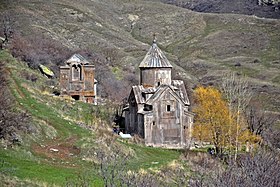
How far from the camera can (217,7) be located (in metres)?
182

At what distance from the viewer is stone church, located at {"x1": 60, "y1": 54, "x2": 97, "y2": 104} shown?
35125 millimetres

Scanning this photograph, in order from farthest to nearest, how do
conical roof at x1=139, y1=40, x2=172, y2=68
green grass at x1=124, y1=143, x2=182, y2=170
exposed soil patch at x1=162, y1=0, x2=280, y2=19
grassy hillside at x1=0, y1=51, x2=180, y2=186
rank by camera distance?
1. exposed soil patch at x1=162, y1=0, x2=280, y2=19
2. conical roof at x1=139, y1=40, x2=172, y2=68
3. green grass at x1=124, y1=143, x2=182, y2=170
4. grassy hillside at x1=0, y1=51, x2=180, y2=186

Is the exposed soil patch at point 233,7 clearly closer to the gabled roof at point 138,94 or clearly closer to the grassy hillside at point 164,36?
the grassy hillside at point 164,36

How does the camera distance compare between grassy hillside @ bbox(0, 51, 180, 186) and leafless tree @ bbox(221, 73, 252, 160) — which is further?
leafless tree @ bbox(221, 73, 252, 160)

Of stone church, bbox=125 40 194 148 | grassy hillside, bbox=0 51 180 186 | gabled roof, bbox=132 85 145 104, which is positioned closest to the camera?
grassy hillside, bbox=0 51 180 186

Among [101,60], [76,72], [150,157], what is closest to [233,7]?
[101,60]

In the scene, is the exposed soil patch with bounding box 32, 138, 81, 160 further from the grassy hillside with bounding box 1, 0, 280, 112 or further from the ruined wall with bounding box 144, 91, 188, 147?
the grassy hillside with bounding box 1, 0, 280, 112

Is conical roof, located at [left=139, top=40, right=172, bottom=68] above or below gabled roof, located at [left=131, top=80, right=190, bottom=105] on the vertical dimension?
above

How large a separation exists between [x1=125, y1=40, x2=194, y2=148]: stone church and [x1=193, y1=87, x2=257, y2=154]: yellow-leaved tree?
898mm

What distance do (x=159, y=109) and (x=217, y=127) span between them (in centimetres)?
358

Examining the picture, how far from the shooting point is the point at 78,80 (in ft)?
116

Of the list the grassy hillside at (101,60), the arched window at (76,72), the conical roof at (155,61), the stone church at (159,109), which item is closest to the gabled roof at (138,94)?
the stone church at (159,109)

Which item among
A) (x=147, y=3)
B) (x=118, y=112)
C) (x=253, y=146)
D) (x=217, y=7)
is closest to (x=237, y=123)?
(x=253, y=146)

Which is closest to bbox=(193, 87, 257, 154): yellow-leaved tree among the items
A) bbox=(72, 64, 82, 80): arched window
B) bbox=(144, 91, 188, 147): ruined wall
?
bbox=(144, 91, 188, 147): ruined wall
